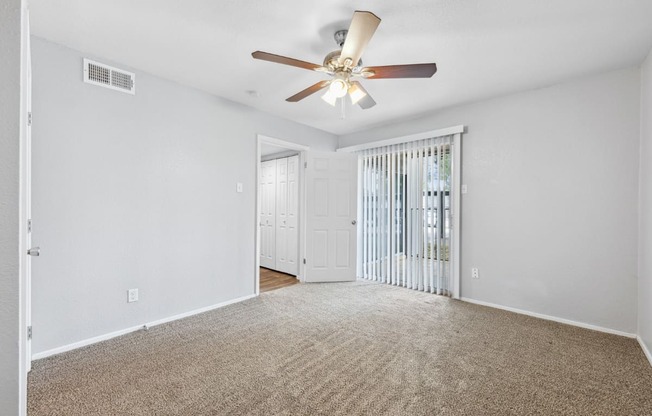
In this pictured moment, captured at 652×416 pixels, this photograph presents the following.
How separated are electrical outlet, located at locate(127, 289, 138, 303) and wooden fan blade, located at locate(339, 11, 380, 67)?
263 centimetres

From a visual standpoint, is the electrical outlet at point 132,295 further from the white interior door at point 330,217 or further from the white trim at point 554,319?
the white trim at point 554,319

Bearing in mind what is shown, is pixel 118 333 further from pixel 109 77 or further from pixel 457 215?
pixel 457 215

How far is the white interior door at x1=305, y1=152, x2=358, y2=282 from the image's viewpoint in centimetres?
445

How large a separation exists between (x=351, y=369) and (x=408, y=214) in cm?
249

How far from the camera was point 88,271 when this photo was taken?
243 centimetres

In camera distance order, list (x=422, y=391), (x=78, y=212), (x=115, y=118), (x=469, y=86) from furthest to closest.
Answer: (x=469, y=86) → (x=115, y=118) → (x=78, y=212) → (x=422, y=391)

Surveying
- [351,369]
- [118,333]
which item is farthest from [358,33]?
[118,333]

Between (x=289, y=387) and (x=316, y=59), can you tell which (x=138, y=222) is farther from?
(x=316, y=59)

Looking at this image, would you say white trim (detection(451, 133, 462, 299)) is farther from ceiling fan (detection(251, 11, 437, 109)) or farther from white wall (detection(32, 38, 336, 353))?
white wall (detection(32, 38, 336, 353))

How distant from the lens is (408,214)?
13.5 ft

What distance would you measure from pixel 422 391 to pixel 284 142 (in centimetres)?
329

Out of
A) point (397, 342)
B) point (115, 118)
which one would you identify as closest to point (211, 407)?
point (397, 342)
